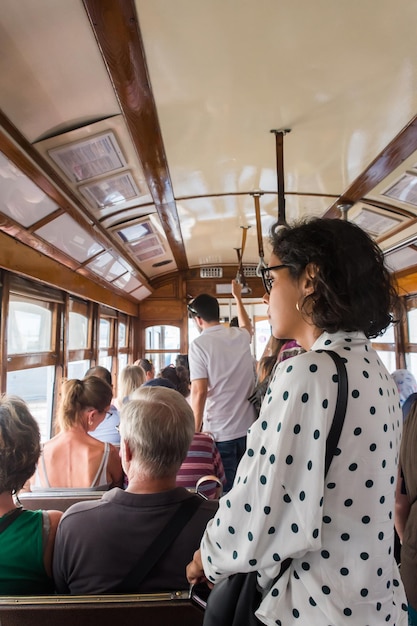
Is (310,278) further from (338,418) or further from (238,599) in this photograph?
(238,599)

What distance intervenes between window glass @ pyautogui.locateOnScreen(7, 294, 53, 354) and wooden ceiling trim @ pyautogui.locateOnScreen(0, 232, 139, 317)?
21 cm

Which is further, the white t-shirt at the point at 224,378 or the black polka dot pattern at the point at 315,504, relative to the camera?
the white t-shirt at the point at 224,378

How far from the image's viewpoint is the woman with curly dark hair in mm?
683

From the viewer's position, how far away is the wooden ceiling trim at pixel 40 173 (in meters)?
1.83

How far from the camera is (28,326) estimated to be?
3.02 m

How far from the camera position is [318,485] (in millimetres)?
672

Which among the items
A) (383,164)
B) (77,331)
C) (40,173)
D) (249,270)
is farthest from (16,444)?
(249,270)

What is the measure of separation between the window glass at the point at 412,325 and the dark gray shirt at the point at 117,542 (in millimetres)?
4357

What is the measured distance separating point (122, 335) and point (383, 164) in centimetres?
449

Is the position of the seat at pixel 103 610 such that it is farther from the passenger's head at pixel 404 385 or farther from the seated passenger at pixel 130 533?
the passenger's head at pixel 404 385

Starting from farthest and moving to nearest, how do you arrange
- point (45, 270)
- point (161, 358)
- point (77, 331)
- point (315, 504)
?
1. point (161, 358)
2. point (77, 331)
3. point (45, 270)
4. point (315, 504)

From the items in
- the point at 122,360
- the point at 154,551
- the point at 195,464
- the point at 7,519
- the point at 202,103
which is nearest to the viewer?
the point at 154,551

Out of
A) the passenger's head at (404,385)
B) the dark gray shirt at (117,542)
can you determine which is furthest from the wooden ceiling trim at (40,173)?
the passenger's head at (404,385)

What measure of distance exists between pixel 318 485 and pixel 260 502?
96 mm
